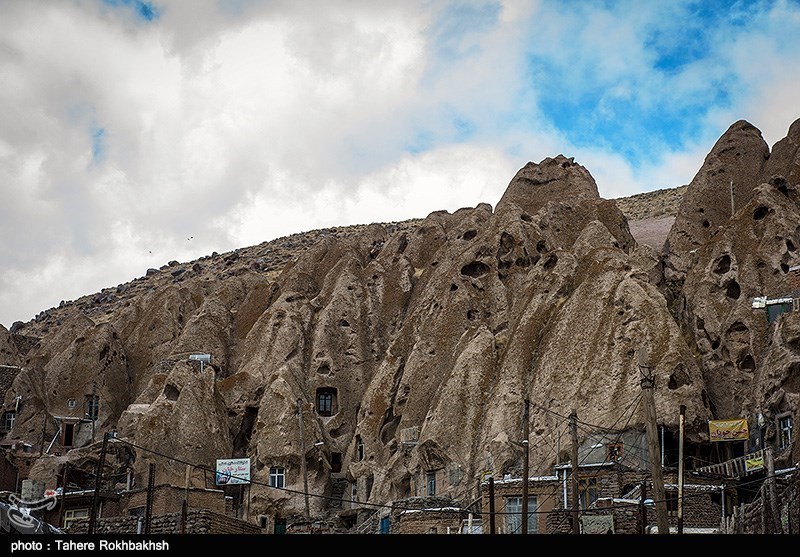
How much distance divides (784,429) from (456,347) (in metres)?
22.7

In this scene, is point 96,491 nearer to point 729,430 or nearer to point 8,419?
point 729,430

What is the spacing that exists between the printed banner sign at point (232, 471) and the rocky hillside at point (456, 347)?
5.64ft

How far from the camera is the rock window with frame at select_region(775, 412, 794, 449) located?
169 feet

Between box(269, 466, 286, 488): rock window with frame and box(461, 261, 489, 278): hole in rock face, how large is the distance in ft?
61.0

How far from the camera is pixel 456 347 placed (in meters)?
68.8

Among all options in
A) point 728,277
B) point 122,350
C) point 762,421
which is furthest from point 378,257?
point 762,421

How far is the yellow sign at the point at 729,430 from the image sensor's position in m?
53.0

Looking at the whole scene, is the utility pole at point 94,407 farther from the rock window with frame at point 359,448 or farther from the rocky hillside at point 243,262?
the rocky hillside at point 243,262

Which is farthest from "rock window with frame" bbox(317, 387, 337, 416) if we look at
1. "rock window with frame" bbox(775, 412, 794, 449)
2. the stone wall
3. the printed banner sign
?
"rock window with frame" bbox(775, 412, 794, 449)

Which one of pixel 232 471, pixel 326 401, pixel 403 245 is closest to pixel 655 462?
pixel 232 471

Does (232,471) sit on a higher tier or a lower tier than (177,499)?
higher

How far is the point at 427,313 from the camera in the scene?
243 ft

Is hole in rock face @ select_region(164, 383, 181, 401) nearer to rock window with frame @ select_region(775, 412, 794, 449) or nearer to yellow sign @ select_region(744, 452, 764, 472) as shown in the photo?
yellow sign @ select_region(744, 452, 764, 472)
